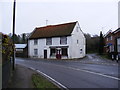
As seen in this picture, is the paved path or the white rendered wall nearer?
the paved path

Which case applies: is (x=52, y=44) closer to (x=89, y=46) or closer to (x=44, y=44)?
(x=44, y=44)

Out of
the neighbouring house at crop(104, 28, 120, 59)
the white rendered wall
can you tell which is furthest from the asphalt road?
the white rendered wall

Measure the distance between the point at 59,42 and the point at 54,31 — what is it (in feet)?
14.7

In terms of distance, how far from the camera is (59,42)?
45.2 meters

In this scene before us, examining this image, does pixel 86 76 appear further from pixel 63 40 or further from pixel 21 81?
pixel 63 40

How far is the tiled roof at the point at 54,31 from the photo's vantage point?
→ 148 ft

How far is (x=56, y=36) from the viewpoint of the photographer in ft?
151

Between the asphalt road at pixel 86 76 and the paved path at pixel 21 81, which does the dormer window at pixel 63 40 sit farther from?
the paved path at pixel 21 81

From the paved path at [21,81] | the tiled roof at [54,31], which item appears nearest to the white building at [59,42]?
the tiled roof at [54,31]

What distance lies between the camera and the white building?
43.4 meters

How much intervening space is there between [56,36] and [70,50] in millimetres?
5521

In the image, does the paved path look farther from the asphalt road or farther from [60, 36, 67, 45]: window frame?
[60, 36, 67, 45]: window frame

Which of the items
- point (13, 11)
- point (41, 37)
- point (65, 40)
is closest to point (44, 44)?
point (41, 37)

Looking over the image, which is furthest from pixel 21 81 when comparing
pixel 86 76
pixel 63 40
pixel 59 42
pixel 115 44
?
pixel 59 42
